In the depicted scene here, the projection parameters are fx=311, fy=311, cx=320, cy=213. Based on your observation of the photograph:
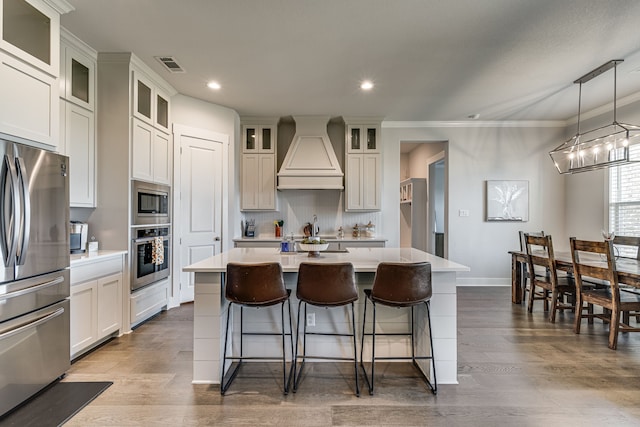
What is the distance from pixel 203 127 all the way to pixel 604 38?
4419 millimetres

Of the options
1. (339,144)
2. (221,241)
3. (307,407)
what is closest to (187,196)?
(221,241)

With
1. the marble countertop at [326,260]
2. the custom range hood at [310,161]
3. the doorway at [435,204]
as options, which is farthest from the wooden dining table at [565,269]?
the custom range hood at [310,161]

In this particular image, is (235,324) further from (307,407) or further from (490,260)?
(490,260)

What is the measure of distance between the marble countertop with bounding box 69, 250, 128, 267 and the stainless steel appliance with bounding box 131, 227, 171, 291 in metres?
0.22

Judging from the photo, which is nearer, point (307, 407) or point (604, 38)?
point (307, 407)

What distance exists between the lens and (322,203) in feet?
17.5

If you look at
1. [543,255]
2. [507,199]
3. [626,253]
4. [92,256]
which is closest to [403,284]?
[92,256]

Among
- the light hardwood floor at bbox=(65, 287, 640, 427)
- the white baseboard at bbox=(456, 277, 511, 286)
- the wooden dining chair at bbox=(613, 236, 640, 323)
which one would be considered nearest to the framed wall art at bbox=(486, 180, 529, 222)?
the white baseboard at bbox=(456, 277, 511, 286)

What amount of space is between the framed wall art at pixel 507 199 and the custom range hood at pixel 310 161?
262 centimetres

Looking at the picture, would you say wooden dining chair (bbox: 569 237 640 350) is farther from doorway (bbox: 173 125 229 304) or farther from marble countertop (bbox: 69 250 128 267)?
marble countertop (bbox: 69 250 128 267)

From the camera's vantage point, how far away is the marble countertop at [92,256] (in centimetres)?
248

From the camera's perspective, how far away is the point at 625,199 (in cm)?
424

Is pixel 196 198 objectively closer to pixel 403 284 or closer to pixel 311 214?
pixel 311 214

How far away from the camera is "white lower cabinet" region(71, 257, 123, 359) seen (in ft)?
8.22
